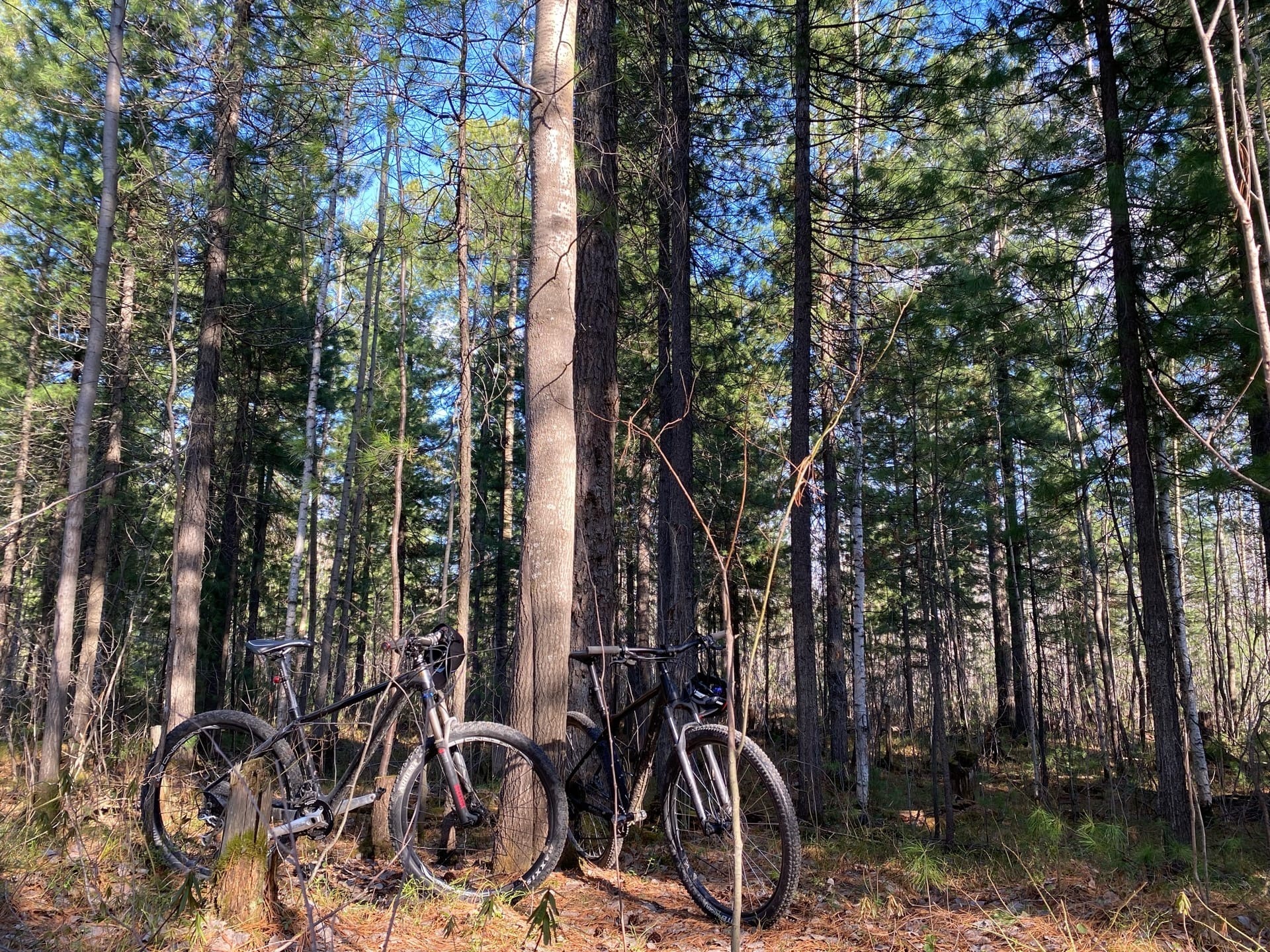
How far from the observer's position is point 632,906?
10.4ft

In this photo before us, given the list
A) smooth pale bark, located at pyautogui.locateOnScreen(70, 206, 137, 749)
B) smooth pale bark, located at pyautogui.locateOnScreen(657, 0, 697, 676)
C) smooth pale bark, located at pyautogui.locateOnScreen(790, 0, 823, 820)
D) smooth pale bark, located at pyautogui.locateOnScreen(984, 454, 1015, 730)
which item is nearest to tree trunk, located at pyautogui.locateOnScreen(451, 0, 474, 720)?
smooth pale bark, located at pyautogui.locateOnScreen(657, 0, 697, 676)

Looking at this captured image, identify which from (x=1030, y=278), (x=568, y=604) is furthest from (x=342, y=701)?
(x=1030, y=278)

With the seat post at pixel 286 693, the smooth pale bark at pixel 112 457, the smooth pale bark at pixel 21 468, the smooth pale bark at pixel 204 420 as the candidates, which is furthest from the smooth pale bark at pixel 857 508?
the smooth pale bark at pixel 21 468

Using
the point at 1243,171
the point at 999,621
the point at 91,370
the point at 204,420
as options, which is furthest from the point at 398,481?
the point at 999,621

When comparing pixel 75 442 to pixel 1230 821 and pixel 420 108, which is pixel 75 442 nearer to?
pixel 420 108

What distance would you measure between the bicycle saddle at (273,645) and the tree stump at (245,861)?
766 millimetres

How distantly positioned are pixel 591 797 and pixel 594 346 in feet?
9.04

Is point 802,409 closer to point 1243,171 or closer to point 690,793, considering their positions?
point 690,793

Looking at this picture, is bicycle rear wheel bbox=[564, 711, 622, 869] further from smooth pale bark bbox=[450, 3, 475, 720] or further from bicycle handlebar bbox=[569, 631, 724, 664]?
smooth pale bark bbox=[450, 3, 475, 720]

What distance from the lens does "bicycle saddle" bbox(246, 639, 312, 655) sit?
346cm

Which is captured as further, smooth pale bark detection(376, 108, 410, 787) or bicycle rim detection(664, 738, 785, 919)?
smooth pale bark detection(376, 108, 410, 787)

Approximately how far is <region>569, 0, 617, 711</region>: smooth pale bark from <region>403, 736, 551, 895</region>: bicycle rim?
3.72 ft

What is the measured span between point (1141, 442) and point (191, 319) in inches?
598

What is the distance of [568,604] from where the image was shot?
3.66 m
